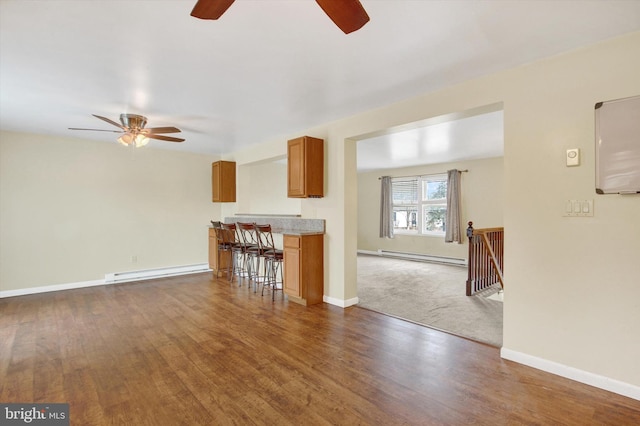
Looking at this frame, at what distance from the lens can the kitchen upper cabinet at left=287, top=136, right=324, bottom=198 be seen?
404 cm

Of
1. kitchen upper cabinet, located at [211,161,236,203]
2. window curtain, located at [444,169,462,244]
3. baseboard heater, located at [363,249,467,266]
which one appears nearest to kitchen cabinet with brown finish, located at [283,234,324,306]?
kitchen upper cabinet, located at [211,161,236,203]

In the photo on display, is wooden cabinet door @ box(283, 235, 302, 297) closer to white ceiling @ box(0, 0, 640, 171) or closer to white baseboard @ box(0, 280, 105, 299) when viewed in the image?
white ceiling @ box(0, 0, 640, 171)

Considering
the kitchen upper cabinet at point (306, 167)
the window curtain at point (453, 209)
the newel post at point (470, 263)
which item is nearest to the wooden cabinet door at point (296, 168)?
the kitchen upper cabinet at point (306, 167)

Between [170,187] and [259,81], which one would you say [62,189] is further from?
[259,81]

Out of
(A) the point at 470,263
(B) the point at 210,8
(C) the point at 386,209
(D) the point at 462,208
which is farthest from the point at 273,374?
(C) the point at 386,209

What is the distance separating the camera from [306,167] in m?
4.03

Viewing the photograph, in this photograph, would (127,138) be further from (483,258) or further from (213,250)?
(483,258)

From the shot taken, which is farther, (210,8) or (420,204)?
(420,204)

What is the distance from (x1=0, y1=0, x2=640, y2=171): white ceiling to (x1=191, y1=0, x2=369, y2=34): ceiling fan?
428 mm

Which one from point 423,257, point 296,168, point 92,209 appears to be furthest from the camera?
point 423,257

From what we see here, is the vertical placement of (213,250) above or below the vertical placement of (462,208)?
below

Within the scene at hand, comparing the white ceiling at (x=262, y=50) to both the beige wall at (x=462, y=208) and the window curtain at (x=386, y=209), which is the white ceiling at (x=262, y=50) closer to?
the beige wall at (x=462, y=208)

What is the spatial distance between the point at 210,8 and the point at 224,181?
16.2 ft

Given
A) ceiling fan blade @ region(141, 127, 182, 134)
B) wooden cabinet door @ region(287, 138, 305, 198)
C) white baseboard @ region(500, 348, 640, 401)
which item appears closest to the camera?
white baseboard @ region(500, 348, 640, 401)
